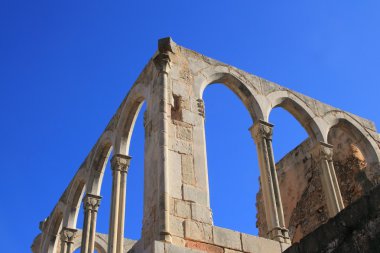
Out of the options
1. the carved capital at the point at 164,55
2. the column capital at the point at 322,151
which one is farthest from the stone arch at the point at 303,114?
the carved capital at the point at 164,55

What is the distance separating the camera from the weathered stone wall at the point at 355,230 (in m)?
3.96

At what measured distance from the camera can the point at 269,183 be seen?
27.9 ft

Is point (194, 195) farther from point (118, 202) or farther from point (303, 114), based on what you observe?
point (303, 114)

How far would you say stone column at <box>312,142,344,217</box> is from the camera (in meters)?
9.48

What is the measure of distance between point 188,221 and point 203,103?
238 cm

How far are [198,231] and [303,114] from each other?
15.7 ft

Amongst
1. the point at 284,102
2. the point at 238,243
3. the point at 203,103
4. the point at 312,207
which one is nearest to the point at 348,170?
the point at 312,207

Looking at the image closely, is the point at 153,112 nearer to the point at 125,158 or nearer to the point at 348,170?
the point at 125,158

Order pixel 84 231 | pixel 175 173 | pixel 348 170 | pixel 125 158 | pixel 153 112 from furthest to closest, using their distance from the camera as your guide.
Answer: pixel 348 170 < pixel 84 231 < pixel 125 158 < pixel 153 112 < pixel 175 173

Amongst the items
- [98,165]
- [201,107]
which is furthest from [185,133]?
[98,165]

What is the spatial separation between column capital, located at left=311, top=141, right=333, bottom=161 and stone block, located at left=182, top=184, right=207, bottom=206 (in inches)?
149

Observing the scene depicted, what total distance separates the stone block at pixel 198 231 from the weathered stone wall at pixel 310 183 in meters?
5.38

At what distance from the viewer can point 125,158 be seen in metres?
9.65

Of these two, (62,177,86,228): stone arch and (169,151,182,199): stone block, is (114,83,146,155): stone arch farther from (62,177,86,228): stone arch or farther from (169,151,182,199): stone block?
(169,151,182,199): stone block
